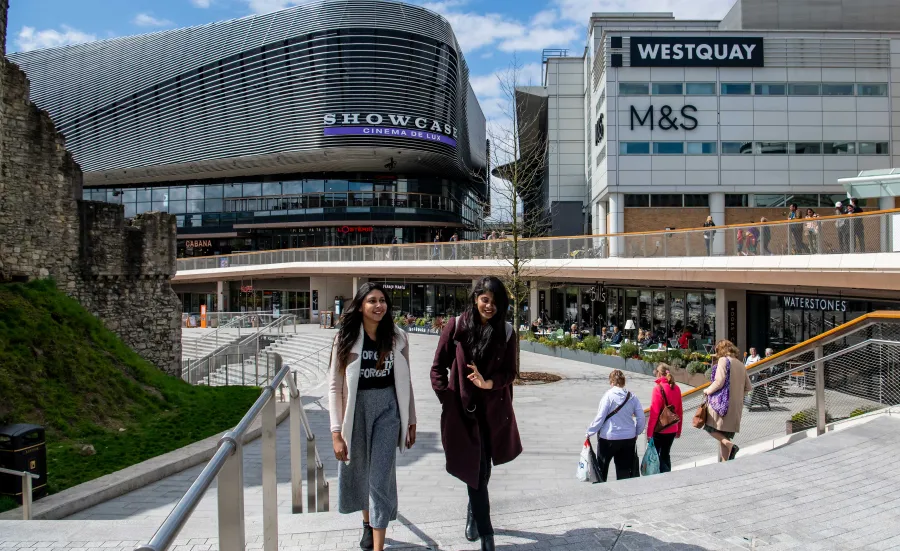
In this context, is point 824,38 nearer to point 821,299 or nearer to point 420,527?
point 821,299

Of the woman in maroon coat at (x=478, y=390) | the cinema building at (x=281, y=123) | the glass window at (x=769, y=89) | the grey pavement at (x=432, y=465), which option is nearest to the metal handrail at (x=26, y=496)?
the grey pavement at (x=432, y=465)

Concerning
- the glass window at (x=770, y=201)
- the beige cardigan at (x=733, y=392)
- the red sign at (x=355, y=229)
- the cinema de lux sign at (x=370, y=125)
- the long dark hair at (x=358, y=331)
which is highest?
the cinema de lux sign at (x=370, y=125)

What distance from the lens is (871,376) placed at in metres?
6.91

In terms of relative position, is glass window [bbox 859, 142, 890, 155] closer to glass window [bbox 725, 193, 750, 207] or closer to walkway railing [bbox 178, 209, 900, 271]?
glass window [bbox 725, 193, 750, 207]

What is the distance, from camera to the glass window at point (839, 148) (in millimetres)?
33906

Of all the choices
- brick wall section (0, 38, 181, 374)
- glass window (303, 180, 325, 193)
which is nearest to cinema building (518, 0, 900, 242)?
brick wall section (0, 38, 181, 374)

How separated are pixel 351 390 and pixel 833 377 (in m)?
5.32

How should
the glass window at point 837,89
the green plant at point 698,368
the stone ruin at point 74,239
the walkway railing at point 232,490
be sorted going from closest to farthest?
the walkway railing at point 232,490 < the stone ruin at point 74,239 < the green plant at point 698,368 < the glass window at point 837,89

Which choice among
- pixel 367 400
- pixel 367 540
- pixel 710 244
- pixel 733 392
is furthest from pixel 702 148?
pixel 367 540

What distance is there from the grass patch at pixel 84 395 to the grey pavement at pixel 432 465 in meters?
1.22

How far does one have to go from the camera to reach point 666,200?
35.2 meters

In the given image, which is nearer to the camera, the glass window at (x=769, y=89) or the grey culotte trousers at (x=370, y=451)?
the grey culotte trousers at (x=370, y=451)

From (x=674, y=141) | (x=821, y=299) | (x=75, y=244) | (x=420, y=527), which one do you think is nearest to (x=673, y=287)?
(x=821, y=299)

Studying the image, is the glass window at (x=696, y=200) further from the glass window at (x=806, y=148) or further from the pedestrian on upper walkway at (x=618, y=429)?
the pedestrian on upper walkway at (x=618, y=429)
